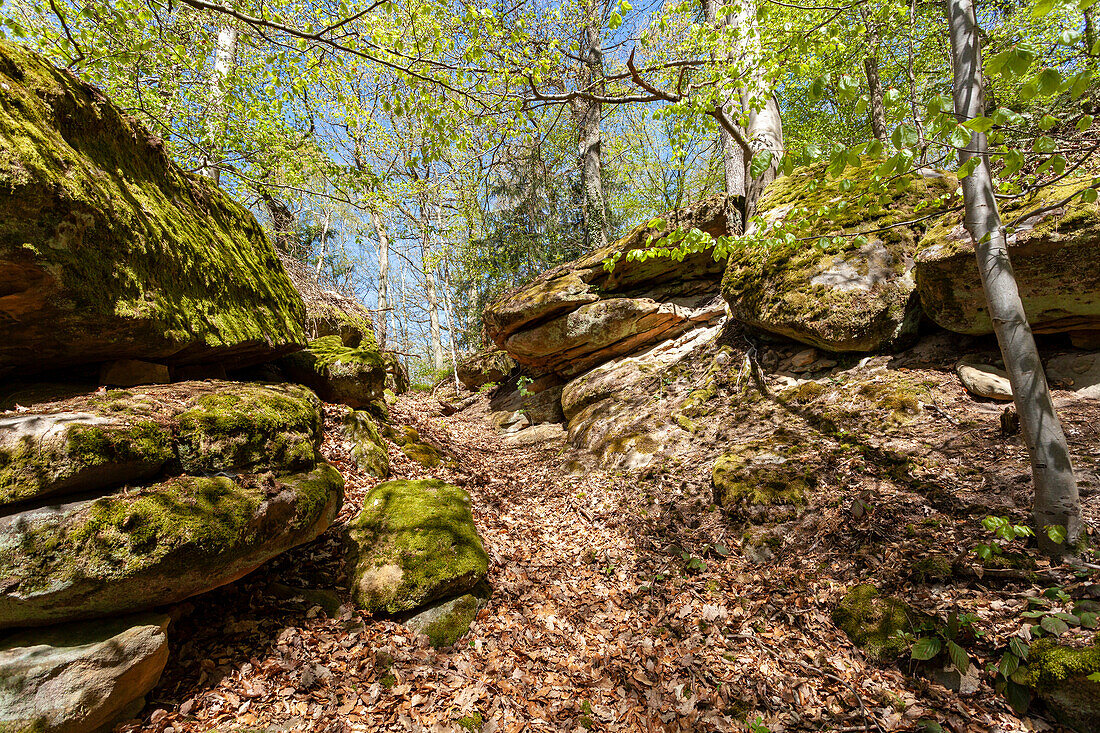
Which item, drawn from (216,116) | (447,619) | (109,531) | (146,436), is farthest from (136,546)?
(216,116)

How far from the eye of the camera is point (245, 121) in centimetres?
788

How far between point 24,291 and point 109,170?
1.71 m

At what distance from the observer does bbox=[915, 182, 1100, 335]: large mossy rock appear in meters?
4.18

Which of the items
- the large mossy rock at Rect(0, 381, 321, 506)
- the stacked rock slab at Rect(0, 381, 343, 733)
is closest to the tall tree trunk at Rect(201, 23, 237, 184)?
the large mossy rock at Rect(0, 381, 321, 506)

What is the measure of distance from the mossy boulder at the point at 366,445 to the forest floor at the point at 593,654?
3.15 ft

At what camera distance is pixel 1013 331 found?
320 cm

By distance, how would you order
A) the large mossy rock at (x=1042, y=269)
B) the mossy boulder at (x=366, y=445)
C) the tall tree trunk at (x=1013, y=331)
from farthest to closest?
1. the mossy boulder at (x=366, y=445)
2. the large mossy rock at (x=1042, y=269)
3. the tall tree trunk at (x=1013, y=331)

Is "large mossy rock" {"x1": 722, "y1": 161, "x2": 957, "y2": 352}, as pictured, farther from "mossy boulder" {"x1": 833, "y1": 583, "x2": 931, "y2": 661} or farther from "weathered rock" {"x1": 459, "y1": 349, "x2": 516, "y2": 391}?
"weathered rock" {"x1": 459, "y1": 349, "x2": 516, "y2": 391}

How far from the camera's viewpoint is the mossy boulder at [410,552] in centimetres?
396

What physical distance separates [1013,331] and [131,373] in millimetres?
7753

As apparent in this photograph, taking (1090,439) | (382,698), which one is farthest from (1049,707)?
(382,698)

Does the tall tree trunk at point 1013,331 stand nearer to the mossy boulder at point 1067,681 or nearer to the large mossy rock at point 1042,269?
the mossy boulder at point 1067,681

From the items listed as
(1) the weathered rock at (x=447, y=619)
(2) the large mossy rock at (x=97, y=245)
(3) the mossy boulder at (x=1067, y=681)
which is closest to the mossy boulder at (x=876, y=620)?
(3) the mossy boulder at (x=1067, y=681)

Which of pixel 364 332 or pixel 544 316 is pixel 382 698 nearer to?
pixel 544 316
